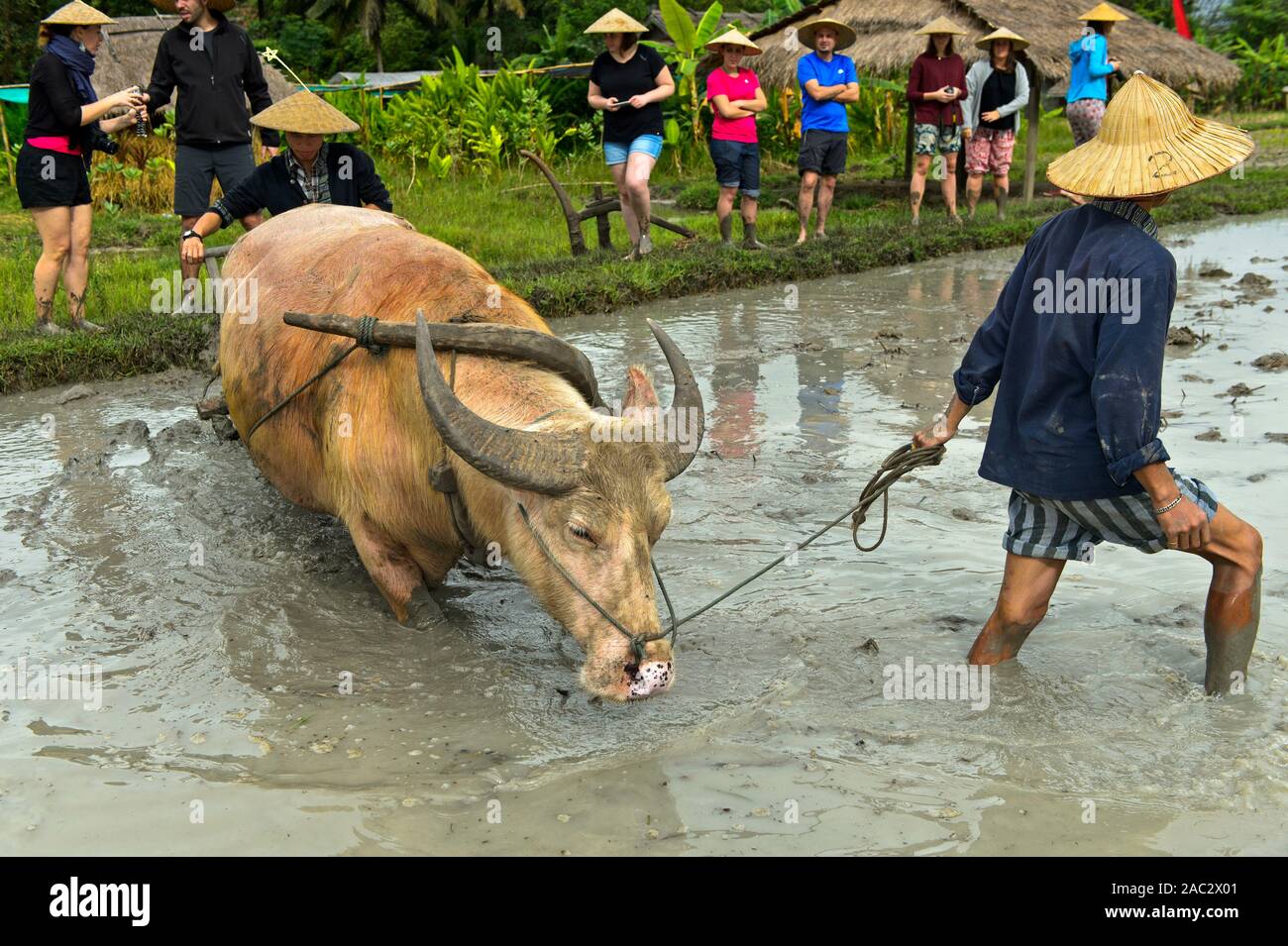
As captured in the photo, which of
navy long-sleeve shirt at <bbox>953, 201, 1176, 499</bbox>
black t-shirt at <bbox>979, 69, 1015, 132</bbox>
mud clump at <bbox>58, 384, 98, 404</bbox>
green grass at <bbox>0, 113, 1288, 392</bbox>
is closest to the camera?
navy long-sleeve shirt at <bbox>953, 201, 1176, 499</bbox>

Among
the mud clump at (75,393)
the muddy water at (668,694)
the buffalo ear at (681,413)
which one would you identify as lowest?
the mud clump at (75,393)

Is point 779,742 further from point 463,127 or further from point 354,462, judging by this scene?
point 463,127

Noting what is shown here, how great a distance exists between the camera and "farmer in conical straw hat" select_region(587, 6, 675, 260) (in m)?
10.1

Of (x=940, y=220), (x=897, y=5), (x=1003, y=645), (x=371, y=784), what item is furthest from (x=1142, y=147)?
(x=897, y=5)

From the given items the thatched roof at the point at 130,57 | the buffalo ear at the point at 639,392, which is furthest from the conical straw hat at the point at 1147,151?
the thatched roof at the point at 130,57

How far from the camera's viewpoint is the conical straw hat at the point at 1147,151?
131 inches

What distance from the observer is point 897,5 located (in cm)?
1588

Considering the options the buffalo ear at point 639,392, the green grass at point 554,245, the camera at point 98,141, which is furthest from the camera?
the green grass at point 554,245

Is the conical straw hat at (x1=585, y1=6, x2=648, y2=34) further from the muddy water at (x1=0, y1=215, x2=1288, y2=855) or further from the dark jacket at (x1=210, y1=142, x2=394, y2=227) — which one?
the muddy water at (x1=0, y1=215, x2=1288, y2=855)

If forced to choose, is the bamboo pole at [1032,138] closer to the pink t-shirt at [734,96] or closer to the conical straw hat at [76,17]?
the pink t-shirt at [734,96]

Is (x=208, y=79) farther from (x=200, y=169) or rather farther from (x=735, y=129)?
(x=735, y=129)

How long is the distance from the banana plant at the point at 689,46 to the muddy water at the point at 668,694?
1166cm

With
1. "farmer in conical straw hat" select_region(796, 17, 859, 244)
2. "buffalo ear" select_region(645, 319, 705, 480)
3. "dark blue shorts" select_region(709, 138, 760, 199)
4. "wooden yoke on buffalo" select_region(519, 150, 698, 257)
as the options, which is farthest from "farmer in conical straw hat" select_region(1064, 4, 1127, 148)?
"buffalo ear" select_region(645, 319, 705, 480)

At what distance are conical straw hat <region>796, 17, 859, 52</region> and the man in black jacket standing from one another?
216 inches
